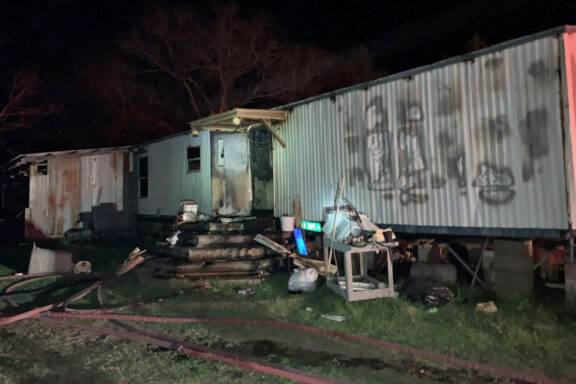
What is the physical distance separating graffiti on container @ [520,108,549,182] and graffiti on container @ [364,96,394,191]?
2415mm

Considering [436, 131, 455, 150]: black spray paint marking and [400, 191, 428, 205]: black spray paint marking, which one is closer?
[436, 131, 455, 150]: black spray paint marking

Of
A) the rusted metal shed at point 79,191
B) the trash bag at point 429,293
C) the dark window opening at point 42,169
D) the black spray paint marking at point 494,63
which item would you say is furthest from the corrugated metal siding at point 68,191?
the black spray paint marking at point 494,63

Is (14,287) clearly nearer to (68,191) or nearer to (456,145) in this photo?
(68,191)

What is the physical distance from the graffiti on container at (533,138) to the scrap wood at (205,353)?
4284mm

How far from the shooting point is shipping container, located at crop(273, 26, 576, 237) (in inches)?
238

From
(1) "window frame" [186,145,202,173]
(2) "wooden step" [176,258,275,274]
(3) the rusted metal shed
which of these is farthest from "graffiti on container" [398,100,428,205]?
(3) the rusted metal shed

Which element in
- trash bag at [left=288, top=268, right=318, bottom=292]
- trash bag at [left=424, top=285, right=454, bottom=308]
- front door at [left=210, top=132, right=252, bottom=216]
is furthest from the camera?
front door at [left=210, top=132, right=252, bottom=216]

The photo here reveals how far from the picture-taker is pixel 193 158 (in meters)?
13.2

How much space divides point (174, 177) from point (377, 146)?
777cm

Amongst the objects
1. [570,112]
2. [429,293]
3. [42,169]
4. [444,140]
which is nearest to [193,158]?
[42,169]

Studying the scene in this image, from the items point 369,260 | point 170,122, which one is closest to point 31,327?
point 369,260

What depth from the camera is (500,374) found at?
431 centimetres

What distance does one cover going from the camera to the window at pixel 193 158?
13.0m

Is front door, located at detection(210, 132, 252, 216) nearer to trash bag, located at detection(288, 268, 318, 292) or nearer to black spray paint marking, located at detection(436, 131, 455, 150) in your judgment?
trash bag, located at detection(288, 268, 318, 292)
